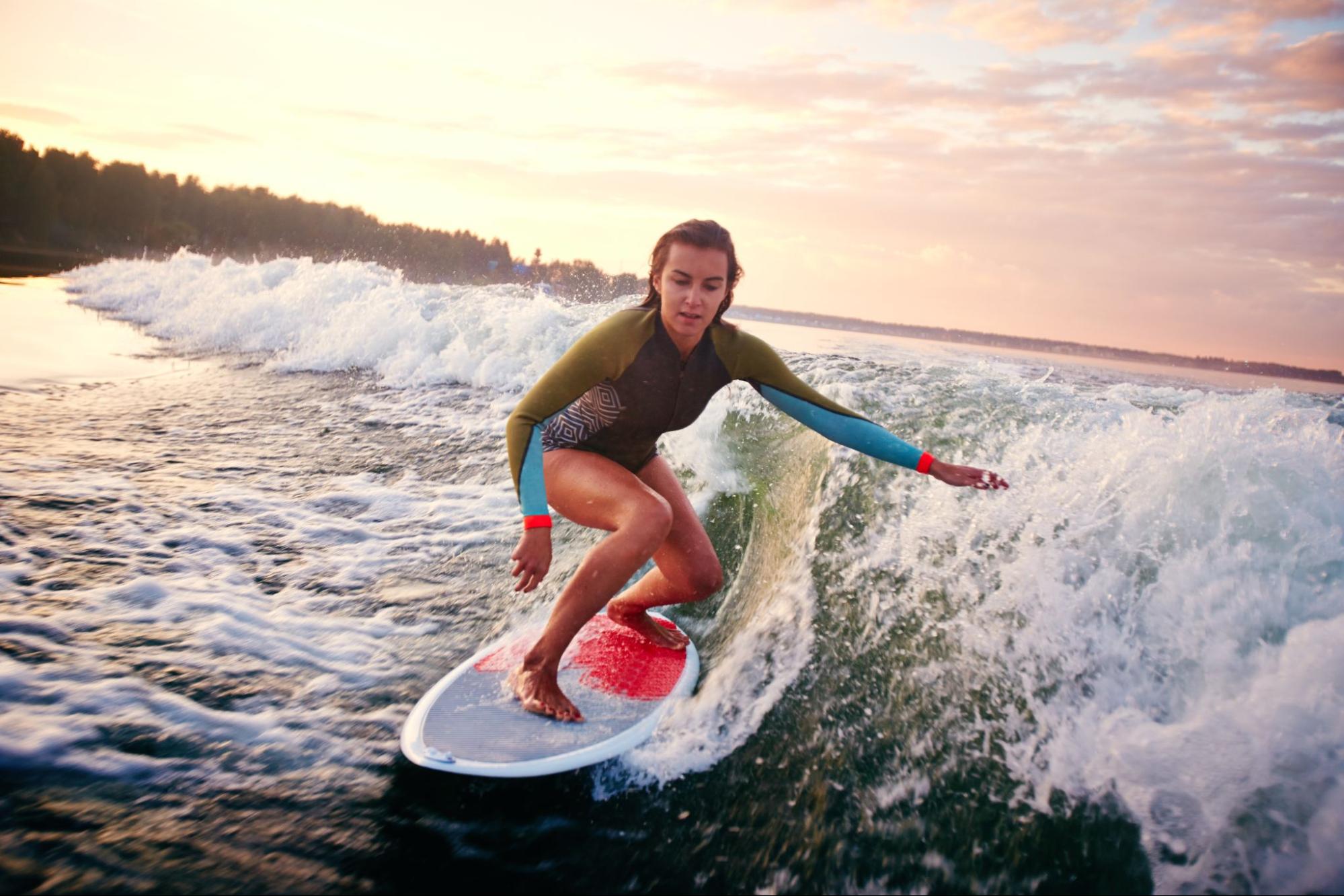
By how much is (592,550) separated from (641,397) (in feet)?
2.11

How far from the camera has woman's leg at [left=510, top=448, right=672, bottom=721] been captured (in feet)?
8.58

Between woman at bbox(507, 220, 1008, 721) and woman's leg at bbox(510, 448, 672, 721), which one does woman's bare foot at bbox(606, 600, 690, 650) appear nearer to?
woman at bbox(507, 220, 1008, 721)

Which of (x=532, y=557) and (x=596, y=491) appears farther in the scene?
(x=596, y=491)

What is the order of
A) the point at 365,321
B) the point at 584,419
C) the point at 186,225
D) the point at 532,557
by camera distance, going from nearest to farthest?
1. the point at 532,557
2. the point at 584,419
3. the point at 365,321
4. the point at 186,225

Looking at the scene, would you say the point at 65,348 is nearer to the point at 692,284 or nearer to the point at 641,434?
the point at 641,434

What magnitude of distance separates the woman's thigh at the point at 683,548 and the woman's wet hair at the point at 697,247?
0.73m

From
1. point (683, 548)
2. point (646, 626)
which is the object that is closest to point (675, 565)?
point (683, 548)

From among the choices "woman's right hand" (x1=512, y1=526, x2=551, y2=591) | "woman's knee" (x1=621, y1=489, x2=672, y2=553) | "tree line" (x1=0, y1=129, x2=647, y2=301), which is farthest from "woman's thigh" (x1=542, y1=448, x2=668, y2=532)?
"tree line" (x1=0, y1=129, x2=647, y2=301)

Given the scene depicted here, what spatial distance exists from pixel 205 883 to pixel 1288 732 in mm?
3074

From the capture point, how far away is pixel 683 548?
311 cm

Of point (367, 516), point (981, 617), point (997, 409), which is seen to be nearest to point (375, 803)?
point (981, 617)

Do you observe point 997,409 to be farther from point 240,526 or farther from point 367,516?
point 240,526

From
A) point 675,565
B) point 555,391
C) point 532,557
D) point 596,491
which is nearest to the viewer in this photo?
point 532,557

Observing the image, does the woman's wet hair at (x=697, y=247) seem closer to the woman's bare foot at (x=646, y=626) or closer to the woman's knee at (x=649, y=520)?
the woman's knee at (x=649, y=520)
